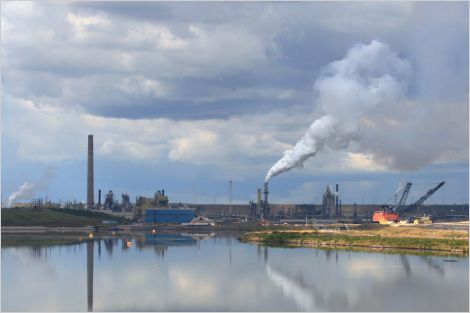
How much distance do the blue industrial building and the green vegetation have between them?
74.7 metres

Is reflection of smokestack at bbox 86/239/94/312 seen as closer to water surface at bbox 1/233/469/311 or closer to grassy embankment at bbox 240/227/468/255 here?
water surface at bbox 1/233/469/311

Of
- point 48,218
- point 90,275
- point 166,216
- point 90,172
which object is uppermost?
point 90,172

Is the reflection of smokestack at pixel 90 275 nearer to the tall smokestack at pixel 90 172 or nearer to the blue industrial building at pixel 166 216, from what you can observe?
the tall smokestack at pixel 90 172

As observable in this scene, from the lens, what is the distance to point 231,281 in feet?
199

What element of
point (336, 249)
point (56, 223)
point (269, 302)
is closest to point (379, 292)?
point (269, 302)

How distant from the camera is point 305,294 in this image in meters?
53.6

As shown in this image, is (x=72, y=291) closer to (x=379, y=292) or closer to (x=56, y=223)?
(x=379, y=292)

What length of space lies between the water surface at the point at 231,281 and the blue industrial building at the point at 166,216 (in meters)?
105

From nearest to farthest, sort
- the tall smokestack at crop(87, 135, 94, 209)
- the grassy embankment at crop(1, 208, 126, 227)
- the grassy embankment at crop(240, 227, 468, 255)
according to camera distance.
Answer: the grassy embankment at crop(240, 227, 468, 255) < the grassy embankment at crop(1, 208, 126, 227) < the tall smokestack at crop(87, 135, 94, 209)

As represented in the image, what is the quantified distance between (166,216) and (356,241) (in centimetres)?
10021

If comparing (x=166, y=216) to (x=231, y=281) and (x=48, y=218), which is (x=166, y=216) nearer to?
(x=48, y=218)

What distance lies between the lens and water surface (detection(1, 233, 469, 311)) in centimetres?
4897

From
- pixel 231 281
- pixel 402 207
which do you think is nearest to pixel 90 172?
pixel 402 207

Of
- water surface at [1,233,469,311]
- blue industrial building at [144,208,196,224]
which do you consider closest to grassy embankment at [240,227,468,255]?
water surface at [1,233,469,311]
